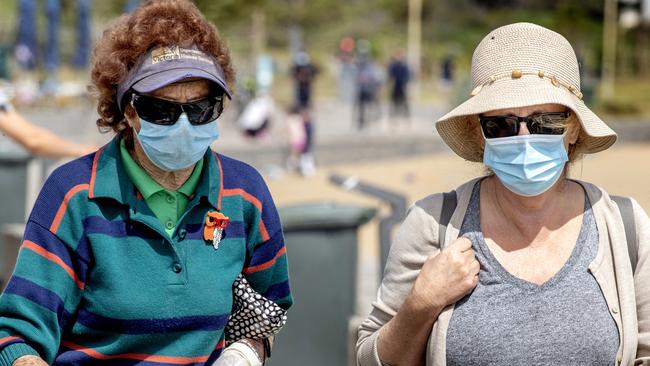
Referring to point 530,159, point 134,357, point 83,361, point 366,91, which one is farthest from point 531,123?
point 366,91

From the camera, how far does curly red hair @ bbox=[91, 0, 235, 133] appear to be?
274cm

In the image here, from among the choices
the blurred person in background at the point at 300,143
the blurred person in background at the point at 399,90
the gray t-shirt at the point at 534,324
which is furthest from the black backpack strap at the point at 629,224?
the blurred person in background at the point at 399,90

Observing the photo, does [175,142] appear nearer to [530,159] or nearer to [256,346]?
[256,346]

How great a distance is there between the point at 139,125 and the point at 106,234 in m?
0.30

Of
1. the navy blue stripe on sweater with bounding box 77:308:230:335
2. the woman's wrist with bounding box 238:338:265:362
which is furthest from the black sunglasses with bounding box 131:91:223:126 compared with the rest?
the woman's wrist with bounding box 238:338:265:362

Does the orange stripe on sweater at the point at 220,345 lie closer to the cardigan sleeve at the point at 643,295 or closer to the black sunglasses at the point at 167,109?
the black sunglasses at the point at 167,109

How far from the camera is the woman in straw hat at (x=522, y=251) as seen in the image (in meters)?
2.59

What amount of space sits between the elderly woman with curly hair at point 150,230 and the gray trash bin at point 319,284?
306 centimetres

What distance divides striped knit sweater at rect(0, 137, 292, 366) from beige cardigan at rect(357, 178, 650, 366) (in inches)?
15.1

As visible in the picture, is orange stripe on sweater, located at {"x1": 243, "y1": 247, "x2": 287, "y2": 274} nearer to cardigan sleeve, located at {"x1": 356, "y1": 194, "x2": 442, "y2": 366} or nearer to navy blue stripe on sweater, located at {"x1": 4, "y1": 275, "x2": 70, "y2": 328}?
cardigan sleeve, located at {"x1": 356, "y1": 194, "x2": 442, "y2": 366}

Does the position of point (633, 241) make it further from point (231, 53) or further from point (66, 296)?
point (66, 296)

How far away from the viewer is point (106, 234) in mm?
2635

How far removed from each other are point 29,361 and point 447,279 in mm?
988

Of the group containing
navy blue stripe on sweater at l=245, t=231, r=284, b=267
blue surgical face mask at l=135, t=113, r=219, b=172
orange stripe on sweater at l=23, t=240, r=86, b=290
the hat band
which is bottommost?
navy blue stripe on sweater at l=245, t=231, r=284, b=267
